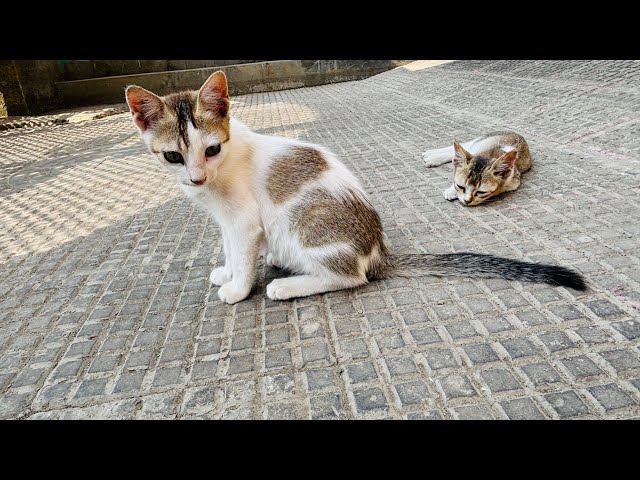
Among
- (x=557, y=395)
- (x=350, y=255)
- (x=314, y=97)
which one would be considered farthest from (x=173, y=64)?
(x=557, y=395)

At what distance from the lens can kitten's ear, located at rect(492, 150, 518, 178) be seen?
4265 millimetres

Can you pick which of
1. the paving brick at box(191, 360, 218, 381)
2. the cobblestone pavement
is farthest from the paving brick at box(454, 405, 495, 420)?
the paving brick at box(191, 360, 218, 381)

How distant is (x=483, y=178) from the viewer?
4254 mm

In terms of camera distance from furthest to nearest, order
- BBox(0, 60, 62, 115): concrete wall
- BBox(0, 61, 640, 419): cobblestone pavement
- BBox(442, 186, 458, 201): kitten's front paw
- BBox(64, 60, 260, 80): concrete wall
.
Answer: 1. BBox(64, 60, 260, 80): concrete wall
2. BBox(0, 60, 62, 115): concrete wall
3. BBox(442, 186, 458, 201): kitten's front paw
4. BBox(0, 61, 640, 419): cobblestone pavement

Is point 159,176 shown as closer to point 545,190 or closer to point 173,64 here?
point 545,190

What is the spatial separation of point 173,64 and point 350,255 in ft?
49.9

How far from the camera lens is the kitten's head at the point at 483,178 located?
14.0ft

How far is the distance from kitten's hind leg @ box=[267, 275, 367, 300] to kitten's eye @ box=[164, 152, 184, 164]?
110 cm

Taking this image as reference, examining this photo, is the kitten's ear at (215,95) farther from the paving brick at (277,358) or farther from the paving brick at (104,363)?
the paving brick at (104,363)

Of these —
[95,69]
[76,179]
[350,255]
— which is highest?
[95,69]

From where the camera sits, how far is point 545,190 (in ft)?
14.3

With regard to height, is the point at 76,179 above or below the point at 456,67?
below

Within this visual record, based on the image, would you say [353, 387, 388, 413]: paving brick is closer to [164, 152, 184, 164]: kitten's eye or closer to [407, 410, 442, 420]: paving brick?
[407, 410, 442, 420]: paving brick

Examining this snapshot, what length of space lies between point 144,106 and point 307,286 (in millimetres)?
1586
